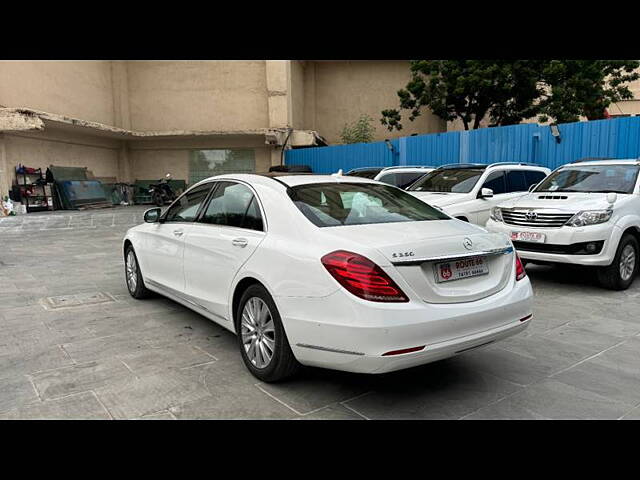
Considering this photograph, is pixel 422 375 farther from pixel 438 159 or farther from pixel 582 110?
pixel 582 110

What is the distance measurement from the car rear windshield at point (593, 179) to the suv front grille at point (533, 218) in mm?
1014

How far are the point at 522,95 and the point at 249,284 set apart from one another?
21.0m

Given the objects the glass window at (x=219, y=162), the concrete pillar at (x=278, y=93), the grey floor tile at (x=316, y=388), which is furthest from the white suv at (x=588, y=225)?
the glass window at (x=219, y=162)

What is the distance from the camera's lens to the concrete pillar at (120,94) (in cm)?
2369

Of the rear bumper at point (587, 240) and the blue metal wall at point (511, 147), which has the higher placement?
the blue metal wall at point (511, 147)

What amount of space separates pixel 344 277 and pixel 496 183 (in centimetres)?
688

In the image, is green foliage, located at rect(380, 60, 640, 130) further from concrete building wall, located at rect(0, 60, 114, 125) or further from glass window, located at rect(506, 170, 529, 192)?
concrete building wall, located at rect(0, 60, 114, 125)

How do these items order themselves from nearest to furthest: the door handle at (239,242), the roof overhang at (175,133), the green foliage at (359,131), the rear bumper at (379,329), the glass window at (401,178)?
the rear bumper at (379,329) < the door handle at (239,242) < the glass window at (401,178) < the roof overhang at (175,133) < the green foliage at (359,131)

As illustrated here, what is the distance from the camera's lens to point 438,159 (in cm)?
1509

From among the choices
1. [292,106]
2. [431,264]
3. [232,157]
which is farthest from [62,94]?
[431,264]

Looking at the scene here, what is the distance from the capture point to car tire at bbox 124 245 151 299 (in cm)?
573

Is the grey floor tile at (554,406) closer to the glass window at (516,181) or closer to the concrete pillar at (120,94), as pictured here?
the glass window at (516,181)
